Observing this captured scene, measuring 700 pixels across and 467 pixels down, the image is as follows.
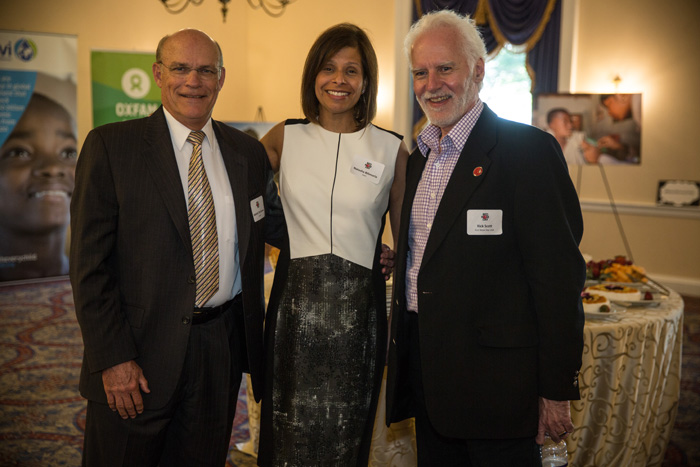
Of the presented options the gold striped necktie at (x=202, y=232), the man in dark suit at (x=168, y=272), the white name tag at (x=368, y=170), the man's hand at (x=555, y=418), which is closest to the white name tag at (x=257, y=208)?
the man in dark suit at (x=168, y=272)

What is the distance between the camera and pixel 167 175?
1.89 m

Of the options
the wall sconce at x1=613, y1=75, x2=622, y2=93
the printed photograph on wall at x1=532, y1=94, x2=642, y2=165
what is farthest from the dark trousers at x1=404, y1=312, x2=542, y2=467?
the wall sconce at x1=613, y1=75, x2=622, y2=93

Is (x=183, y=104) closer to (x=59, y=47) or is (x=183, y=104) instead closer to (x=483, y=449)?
(x=483, y=449)

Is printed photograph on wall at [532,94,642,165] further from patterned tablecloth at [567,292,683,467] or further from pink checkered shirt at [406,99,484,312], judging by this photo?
pink checkered shirt at [406,99,484,312]

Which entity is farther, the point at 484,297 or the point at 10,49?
the point at 10,49

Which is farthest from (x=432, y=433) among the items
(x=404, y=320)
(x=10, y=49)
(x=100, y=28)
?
(x=100, y=28)

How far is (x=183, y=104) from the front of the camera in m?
1.99

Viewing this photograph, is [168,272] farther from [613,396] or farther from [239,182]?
[613,396]

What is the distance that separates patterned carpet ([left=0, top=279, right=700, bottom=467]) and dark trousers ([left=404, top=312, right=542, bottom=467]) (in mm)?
1560

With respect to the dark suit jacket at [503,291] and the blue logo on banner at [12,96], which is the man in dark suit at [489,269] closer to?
the dark suit jacket at [503,291]

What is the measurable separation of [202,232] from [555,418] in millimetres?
1215

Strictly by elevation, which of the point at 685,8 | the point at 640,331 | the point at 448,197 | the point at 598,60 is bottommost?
the point at 640,331

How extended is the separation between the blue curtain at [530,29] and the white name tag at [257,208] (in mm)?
6049

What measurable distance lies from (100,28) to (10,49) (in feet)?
4.89
